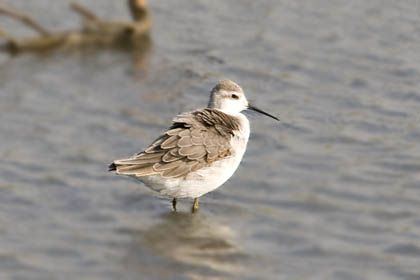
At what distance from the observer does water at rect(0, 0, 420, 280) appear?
32.0 feet

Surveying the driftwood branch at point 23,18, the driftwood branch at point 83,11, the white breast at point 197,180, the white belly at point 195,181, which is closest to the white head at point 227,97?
the white breast at point 197,180

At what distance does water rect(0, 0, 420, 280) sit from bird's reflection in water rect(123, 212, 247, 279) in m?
0.03

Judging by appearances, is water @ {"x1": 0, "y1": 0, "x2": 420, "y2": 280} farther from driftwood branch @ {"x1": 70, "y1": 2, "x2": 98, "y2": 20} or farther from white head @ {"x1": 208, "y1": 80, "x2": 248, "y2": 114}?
white head @ {"x1": 208, "y1": 80, "x2": 248, "y2": 114}

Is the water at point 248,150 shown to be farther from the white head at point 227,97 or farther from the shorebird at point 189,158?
the white head at point 227,97

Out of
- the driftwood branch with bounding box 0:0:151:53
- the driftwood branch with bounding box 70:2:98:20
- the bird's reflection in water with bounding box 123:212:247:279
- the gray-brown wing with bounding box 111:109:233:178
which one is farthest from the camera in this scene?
the driftwood branch with bounding box 0:0:151:53

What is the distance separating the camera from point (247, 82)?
15484 mm

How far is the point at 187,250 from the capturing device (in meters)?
9.99

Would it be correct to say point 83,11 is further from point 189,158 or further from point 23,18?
point 189,158

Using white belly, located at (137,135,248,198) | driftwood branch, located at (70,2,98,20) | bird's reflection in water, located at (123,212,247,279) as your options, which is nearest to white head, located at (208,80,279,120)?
white belly, located at (137,135,248,198)

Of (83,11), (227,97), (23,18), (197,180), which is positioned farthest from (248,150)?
(23,18)

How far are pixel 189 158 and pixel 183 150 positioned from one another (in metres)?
0.13

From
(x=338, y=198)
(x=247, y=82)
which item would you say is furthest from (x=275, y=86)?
(x=338, y=198)

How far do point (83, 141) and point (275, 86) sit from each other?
12.0 ft

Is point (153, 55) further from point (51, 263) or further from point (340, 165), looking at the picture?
point (51, 263)
